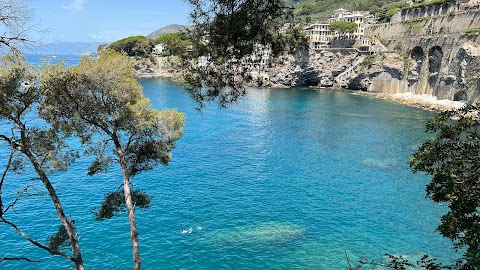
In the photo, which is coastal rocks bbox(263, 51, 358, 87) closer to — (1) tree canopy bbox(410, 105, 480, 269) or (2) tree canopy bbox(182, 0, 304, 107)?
(2) tree canopy bbox(182, 0, 304, 107)

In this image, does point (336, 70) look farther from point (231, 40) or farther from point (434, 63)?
point (231, 40)

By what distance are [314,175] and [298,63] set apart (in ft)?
231

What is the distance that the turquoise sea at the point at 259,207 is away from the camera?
66.5 feet

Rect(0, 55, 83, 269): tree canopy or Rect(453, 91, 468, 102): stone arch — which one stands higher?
Rect(0, 55, 83, 269): tree canopy

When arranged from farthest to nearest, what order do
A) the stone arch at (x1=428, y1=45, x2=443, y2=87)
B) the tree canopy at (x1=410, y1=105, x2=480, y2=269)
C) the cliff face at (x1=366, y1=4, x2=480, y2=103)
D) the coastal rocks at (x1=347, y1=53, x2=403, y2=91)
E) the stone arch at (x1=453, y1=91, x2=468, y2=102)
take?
1. the coastal rocks at (x1=347, y1=53, x2=403, y2=91)
2. the stone arch at (x1=428, y1=45, x2=443, y2=87)
3. the stone arch at (x1=453, y1=91, x2=468, y2=102)
4. the cliff face at (x1=366, y1=4, x2=480, y2=103)
5. the tree canopy at (x1=410, y1=105, x2=480, y2=269)

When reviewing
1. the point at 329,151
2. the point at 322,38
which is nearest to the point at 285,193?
the point at 329,151

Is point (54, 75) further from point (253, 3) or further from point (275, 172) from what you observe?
point (275, 172)

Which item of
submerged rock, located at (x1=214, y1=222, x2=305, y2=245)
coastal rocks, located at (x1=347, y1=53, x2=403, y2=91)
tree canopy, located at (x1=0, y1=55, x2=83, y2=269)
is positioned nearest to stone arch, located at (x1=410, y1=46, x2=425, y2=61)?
coastal rocks, located at (x1=347, y1=53, x2=403, y2=91)

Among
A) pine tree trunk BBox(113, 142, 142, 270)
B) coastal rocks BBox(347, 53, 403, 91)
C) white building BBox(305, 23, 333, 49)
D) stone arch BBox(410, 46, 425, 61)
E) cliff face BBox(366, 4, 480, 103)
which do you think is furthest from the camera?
white building BBox(305, 23, 333, 49)

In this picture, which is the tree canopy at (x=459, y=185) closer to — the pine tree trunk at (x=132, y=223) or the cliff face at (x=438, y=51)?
the pine tree trunk at (x=132, y=223)

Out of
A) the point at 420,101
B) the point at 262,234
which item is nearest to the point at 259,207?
the point at 262,234

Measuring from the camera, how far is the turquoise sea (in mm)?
20266

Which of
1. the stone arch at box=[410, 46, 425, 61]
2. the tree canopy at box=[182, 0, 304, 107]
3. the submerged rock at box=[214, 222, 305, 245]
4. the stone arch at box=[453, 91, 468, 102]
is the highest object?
the stone arch at box=[410, 46, 425, 61]

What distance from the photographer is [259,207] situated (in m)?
26.3
